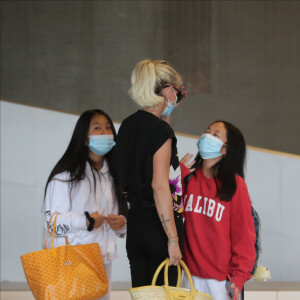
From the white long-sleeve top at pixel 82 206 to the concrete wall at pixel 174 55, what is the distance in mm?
2036

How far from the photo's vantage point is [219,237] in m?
2.92

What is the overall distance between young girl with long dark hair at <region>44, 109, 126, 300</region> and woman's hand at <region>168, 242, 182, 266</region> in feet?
1.90

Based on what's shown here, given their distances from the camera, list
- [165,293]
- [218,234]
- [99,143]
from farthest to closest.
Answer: [99,143], [218,234], [165,293]

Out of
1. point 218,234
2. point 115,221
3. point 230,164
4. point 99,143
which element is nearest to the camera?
point 218,234

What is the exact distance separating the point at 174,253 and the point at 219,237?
14.0 inches

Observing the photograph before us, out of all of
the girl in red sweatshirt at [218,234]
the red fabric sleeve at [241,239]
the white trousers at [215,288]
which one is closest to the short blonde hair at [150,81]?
the girl in red sweatshirt at [218,234]

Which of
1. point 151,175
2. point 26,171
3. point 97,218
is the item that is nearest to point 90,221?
point 97,218

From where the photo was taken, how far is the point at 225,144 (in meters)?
3.11

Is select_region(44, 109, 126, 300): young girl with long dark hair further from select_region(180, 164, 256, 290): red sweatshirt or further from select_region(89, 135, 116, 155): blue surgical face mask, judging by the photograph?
select_region(180, 164, 256, 290): red sweatshirt

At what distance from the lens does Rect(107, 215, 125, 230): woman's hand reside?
10.5 feet

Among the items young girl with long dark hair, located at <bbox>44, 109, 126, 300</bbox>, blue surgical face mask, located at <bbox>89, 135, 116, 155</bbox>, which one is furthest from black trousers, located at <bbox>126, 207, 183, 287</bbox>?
blue surgical face mask, located at <bbox>89, 135, 116, 155</bbox>

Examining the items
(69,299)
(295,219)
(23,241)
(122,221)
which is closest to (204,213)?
(122,221)

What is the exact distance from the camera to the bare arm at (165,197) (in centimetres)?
265

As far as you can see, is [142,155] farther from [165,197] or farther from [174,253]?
[174,253]
